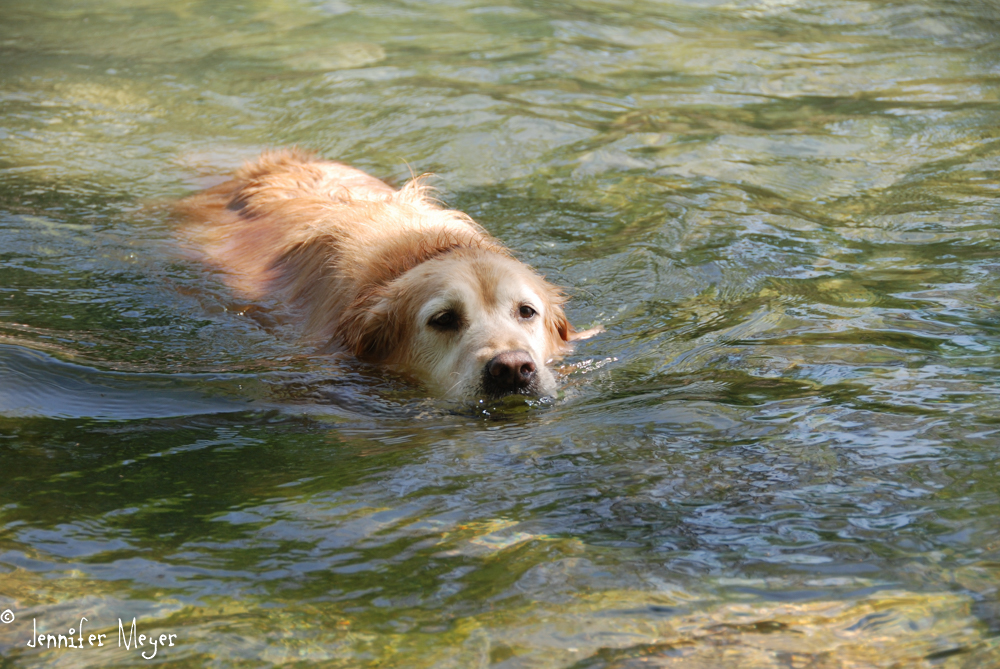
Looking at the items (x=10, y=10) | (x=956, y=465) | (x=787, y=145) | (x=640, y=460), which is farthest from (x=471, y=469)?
(x=10, y=10)

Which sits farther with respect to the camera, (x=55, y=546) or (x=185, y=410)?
(x=185, y=410)

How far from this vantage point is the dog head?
533cm

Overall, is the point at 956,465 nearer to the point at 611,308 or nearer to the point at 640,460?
the point at 640,460

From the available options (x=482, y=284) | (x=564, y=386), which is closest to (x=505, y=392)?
(x=564, y=386)

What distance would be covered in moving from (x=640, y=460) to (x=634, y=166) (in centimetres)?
494

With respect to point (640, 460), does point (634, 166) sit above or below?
above

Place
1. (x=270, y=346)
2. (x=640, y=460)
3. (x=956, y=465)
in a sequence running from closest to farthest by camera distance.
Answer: (x=956, y=465), (x=640, y=460), (x=270, y=346)

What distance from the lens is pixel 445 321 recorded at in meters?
5.57

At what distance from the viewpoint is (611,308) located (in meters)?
6.45

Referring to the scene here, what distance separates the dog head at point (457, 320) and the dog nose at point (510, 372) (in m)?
0.10

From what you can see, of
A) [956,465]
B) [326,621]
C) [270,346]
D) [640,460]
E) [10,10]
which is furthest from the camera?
[10,10]
